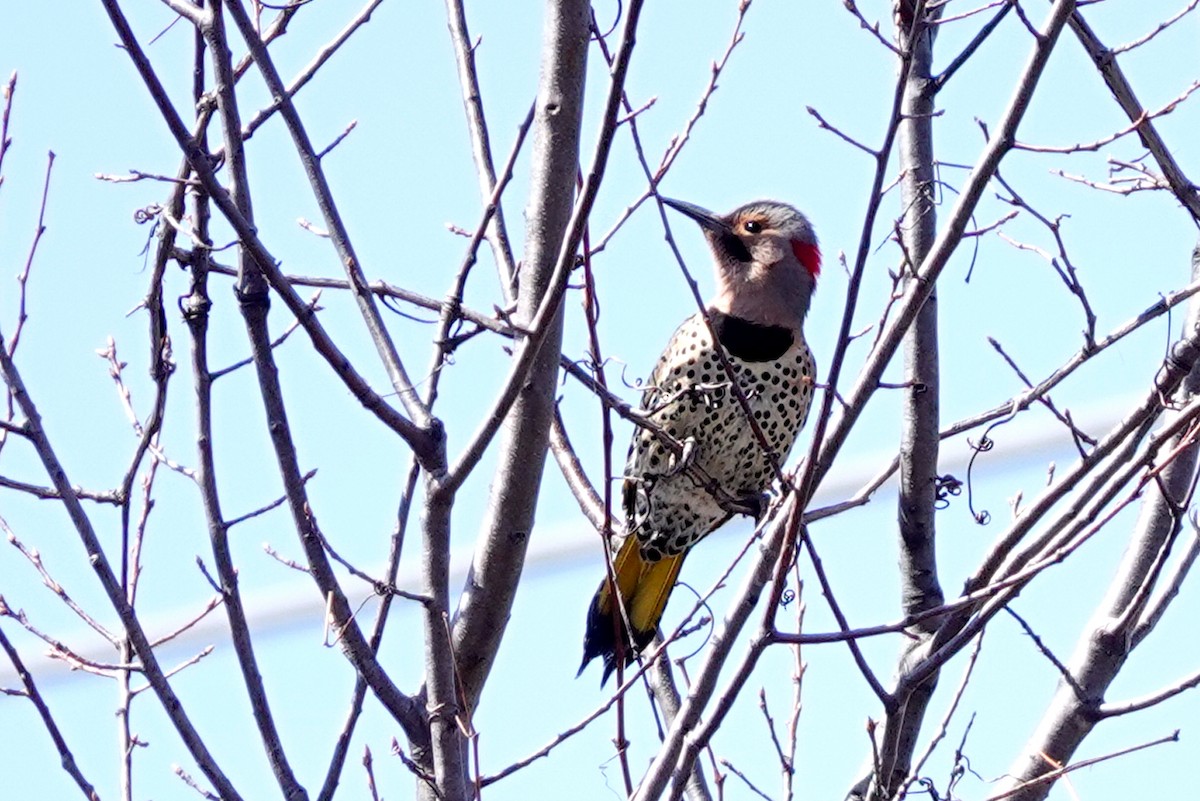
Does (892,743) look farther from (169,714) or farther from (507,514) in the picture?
(169,714)

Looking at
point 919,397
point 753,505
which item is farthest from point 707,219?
point 919,397

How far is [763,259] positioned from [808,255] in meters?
0.18

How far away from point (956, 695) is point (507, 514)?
1223 millimetres

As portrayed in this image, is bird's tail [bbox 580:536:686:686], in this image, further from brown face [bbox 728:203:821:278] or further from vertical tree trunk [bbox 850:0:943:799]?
vertical tree trunk [bbox 850:0:943:799]

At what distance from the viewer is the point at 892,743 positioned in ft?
10.5

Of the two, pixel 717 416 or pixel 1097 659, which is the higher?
pixel 717 416

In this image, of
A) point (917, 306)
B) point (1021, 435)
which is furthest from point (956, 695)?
point (1021, 435)

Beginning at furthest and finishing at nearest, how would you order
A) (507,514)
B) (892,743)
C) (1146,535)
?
1. (1146,535)
2. (892,743)
3. (507,514)

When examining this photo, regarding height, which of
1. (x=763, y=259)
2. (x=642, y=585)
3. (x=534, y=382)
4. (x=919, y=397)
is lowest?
(x=534, y=382)

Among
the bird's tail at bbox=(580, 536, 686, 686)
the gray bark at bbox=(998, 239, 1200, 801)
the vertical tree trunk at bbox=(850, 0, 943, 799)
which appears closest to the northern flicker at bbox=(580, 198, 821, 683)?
the bird's tail at bbox=(580, 536, 686, 686)

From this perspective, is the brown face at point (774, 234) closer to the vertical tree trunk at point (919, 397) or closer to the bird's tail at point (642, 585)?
the bird's tail at point (642, 585)

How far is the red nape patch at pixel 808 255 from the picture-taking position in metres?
A: 5.00

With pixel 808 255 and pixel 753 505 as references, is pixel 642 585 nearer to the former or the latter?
pixel 753 505

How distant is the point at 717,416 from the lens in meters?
4.63
